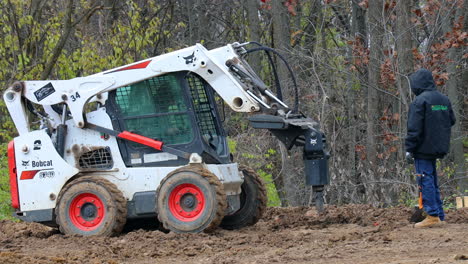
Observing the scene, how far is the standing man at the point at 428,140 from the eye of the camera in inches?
396

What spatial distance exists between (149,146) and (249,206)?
1615 mm

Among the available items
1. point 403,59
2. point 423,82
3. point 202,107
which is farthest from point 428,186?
point 403,59

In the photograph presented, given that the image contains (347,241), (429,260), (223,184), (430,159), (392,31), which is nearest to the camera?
(429,260)

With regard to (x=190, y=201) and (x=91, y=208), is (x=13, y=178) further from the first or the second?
(x=190, y=201)

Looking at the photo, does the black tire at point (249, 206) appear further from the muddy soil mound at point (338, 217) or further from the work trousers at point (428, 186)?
the work trousers at point (428, 186)

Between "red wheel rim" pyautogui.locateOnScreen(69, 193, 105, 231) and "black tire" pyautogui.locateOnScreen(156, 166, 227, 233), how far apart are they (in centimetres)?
88

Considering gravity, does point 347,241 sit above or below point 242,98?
Answer: below

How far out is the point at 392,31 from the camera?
18.0m

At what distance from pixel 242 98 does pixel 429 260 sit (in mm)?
3718

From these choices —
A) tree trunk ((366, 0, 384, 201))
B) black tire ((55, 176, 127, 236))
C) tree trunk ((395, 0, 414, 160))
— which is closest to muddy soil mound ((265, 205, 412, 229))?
black tire ((55, 176, 127, 236))

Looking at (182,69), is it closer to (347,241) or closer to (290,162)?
(347,241)

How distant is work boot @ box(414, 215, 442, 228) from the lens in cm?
1010

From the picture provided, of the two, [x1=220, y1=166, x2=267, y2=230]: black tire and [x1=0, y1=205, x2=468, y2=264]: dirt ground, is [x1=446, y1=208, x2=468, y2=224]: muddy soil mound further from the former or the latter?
[x1=220, y1=166, x2=267, y2=230]: black tire

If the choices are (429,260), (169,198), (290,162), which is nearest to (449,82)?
(290,162)
